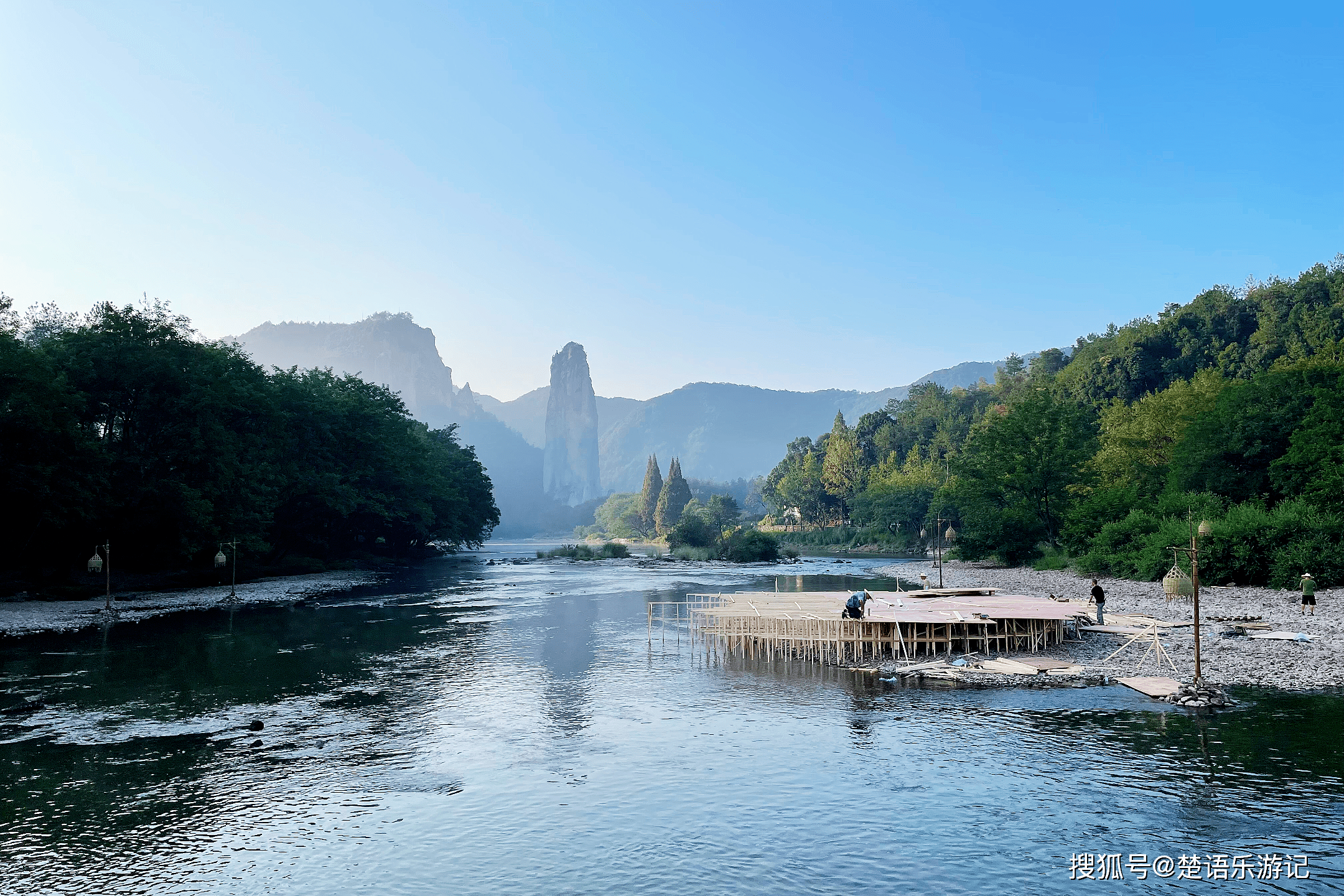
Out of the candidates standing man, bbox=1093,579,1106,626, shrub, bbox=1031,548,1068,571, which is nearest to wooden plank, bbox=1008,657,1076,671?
standing man, bbox=1093,579,1106,626

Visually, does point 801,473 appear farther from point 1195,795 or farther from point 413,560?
point 1195,795

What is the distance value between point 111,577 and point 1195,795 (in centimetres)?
6862

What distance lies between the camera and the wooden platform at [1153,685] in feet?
83.1

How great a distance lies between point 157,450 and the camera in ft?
200

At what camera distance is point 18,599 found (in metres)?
52.2

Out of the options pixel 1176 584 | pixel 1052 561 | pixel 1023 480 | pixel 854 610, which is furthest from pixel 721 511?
pixel 1176 584

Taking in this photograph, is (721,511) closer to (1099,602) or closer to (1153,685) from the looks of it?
(1099,602)

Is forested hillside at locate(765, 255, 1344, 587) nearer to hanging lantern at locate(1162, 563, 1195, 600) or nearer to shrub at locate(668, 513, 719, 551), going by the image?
hanging lantern at locate(1162, 563, 1195, 600)

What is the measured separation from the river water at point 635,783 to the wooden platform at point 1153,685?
0.49m

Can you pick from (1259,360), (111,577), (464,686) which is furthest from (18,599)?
(1259,360)

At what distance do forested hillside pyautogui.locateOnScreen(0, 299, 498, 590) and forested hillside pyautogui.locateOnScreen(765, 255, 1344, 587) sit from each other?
214 feet

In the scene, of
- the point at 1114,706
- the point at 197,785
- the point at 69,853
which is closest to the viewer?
the point at 69,853

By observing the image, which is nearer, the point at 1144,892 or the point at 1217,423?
the point at 1144,892

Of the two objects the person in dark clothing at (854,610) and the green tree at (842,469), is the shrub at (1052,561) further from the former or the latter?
the green tree at (842,469)
